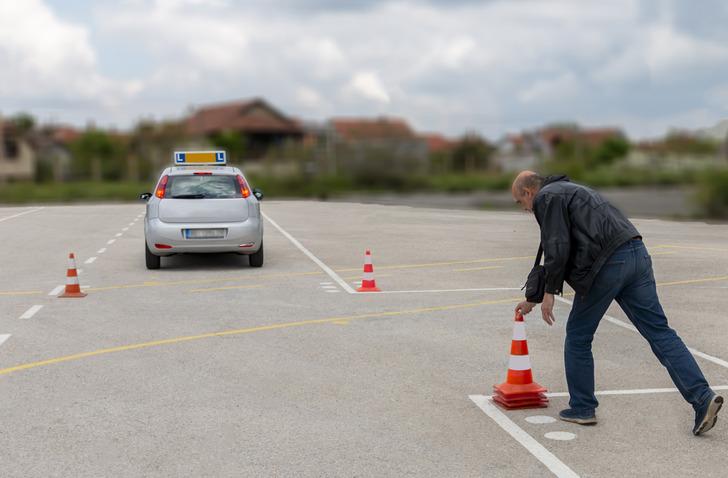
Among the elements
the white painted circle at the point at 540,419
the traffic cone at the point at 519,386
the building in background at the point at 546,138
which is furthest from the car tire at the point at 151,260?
the building in background at the point at 546,138

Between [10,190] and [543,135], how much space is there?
110 m

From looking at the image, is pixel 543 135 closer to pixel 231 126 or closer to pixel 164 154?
pixel 231 126

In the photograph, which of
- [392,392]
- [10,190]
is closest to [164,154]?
[10,190]

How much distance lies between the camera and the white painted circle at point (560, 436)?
494 centimetres

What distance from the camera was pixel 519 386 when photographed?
18.4 ft

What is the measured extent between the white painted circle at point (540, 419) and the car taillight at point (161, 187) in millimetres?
9414

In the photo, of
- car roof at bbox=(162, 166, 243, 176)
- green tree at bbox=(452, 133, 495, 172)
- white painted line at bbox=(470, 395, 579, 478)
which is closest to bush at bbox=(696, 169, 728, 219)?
car roof at bbox=(162, 166, 243, 176)

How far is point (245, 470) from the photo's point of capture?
443cm

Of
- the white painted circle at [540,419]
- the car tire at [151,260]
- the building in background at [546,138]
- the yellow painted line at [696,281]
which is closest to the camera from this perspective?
the white painted circle at [540,419]

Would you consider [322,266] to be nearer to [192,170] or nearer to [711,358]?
[192,170]

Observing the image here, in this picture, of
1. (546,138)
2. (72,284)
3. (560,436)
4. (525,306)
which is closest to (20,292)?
(72,284)

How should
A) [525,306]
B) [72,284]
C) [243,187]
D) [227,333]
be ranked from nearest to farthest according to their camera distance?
[525,306], [227,333], [72,284], [243,187]

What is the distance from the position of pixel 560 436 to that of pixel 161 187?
9.94m

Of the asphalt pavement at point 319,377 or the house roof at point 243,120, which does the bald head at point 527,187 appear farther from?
the house roof at point 243,120
